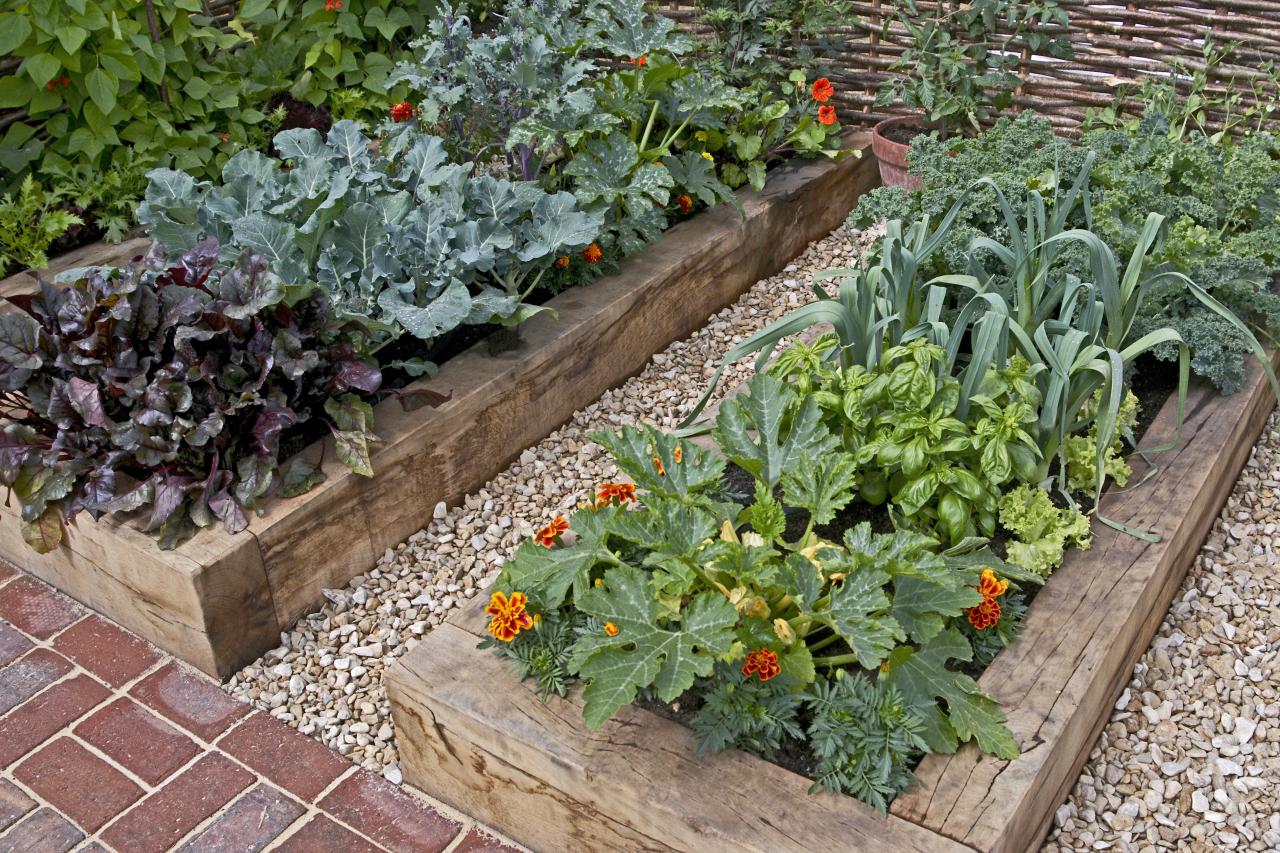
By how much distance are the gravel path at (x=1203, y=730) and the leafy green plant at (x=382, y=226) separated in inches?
71.0

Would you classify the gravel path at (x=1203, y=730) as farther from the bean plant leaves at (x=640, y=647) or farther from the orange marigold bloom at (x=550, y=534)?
the orange marigold bloom at (x=550, y=534)

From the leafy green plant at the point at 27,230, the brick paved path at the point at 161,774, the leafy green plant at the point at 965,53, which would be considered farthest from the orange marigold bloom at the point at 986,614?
the leafy green plant at the point at 27,230

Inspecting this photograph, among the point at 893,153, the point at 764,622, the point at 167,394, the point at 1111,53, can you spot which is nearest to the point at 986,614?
the point at 764,622

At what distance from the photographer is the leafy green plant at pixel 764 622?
195 cm

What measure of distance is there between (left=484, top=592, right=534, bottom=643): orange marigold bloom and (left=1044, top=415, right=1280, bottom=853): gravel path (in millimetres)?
1116

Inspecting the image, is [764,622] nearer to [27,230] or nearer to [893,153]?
[893,153]

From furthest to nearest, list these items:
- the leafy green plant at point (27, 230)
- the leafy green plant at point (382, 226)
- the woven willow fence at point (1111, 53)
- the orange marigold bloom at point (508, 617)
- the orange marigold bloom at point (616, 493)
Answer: the woven willow fence at point (1111, 53), the leafy green plant at point (27, 230), the leafy green plant at point (382, 226), the orange marigold bloom at point (616, 493), the orange marigold bloom at point (508, 617)

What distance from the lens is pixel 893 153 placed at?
175 inches

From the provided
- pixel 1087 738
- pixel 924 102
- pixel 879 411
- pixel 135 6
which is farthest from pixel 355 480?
pixel 924 102

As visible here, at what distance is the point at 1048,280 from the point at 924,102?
176cm

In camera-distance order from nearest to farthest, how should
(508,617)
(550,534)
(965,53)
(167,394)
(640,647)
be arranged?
1. (640,647)
2. (508,617)
3. (550,534)
4. (167,394)
5. (965,53)

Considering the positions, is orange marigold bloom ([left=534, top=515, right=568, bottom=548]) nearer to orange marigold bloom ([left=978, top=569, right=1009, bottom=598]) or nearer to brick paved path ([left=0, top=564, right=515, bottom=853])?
brick paved path ([left=0, top=564, right=515, bottom=853])

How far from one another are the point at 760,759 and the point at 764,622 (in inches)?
9.5

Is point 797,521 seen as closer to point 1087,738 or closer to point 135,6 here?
point 1087,738
